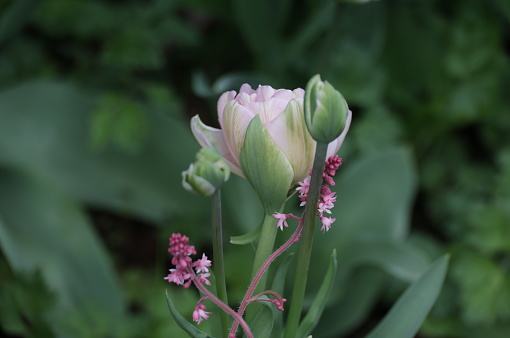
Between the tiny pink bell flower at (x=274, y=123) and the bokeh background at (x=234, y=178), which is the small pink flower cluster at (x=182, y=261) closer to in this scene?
the tiny pink bell flower at (x=274, y=123)

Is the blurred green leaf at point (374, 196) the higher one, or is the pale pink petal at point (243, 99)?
the pale pink petal at point (243, 99)

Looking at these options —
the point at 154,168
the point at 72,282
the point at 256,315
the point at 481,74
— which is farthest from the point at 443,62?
the point at 256,315

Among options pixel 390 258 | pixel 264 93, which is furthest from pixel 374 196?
pixel 264 93

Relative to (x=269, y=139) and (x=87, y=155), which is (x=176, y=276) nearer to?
(x=269, y=139)

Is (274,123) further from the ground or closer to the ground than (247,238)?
further from the ground

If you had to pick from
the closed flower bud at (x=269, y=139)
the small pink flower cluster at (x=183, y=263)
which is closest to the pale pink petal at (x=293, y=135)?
the closed flower bud at (x=269, y=139)

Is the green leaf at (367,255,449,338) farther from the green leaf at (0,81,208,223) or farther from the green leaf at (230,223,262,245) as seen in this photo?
the green leaf at (0,81,208,223)
